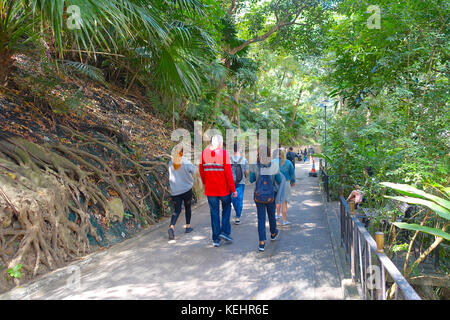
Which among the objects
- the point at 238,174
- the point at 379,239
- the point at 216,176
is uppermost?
the point at 216,176

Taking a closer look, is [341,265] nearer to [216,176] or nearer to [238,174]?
[216,176]

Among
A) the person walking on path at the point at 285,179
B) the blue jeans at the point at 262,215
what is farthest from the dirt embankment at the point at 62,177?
the person walking on path at the point at 285,179

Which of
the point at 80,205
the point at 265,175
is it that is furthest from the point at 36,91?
the point at 265,175

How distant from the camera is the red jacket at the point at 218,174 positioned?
A: 19.4 ft

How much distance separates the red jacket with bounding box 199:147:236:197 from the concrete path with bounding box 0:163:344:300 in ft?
3.34

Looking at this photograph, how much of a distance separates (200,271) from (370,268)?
234 centimetres

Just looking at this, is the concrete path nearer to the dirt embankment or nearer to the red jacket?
the dirt embankment

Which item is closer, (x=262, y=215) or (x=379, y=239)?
(x=379, y=239)

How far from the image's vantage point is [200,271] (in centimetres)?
490

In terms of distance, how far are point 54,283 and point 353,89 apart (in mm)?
6327

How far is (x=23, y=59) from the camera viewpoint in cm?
870

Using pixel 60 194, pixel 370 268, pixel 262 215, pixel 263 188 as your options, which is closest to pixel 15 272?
pixel 60 194

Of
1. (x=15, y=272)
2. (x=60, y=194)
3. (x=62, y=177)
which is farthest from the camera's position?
(x=62, y=177)

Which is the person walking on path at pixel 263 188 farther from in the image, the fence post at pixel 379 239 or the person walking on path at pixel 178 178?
the fence post at pixel 379 239
